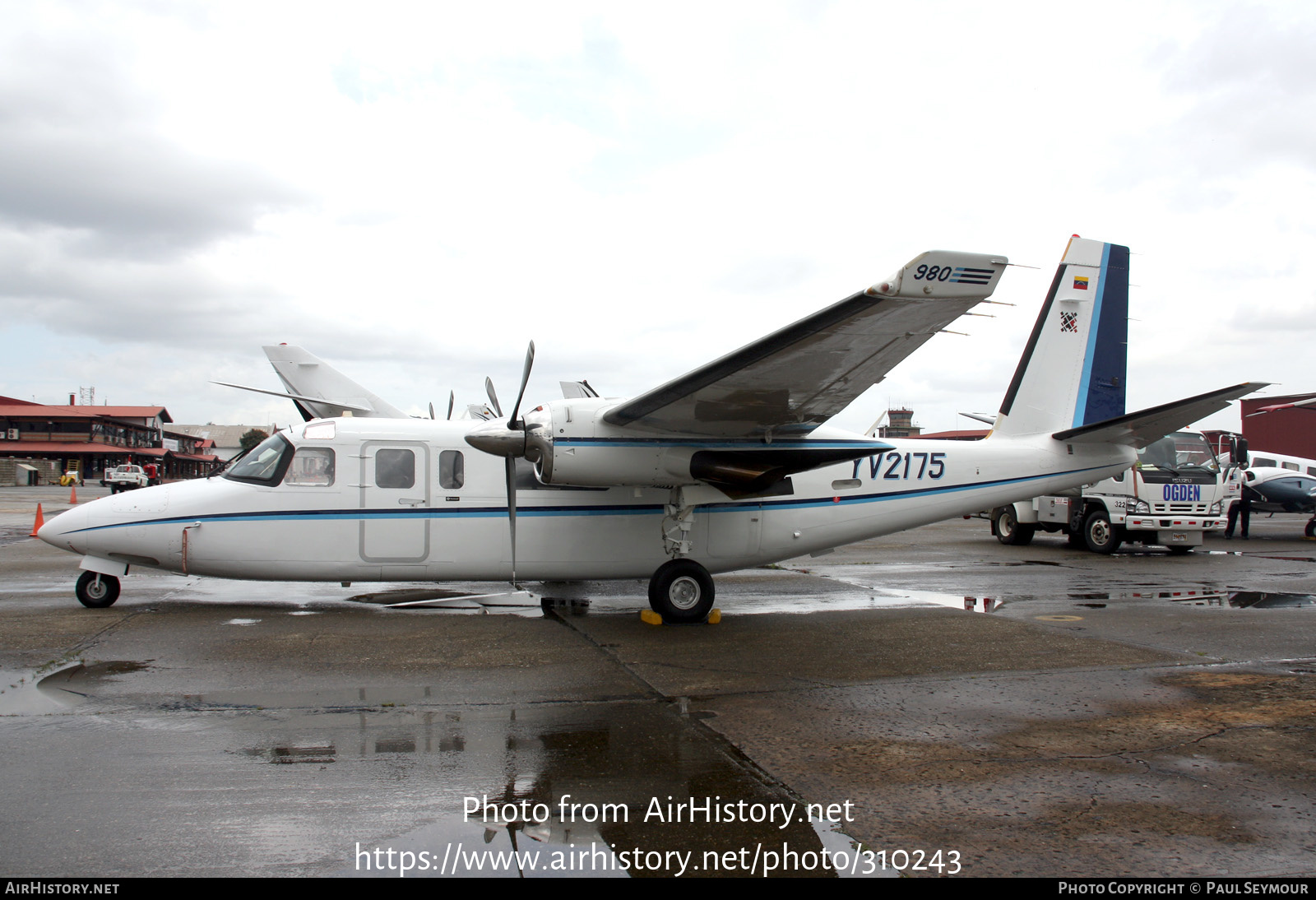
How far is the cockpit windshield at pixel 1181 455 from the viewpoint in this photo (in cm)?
1705

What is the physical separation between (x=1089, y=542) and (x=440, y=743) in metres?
17.1

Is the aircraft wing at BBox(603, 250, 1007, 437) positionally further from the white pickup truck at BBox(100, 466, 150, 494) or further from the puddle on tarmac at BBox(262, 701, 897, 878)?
the white pickup truck at BBox(100, 466, 150, 494)

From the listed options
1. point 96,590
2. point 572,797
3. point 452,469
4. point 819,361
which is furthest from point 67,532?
point 819,361

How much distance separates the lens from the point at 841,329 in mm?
6500

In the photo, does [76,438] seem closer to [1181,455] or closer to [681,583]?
[681,583]

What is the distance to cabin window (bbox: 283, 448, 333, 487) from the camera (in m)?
9.43

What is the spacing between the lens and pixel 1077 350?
11570 millimetres

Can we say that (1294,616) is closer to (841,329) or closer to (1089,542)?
(841,329)

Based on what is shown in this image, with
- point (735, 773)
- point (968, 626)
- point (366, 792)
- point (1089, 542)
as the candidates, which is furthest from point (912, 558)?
point (366, 792)

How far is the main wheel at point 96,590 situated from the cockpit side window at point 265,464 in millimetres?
1734

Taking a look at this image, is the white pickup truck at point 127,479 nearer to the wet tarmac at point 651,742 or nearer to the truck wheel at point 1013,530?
the wet tarmac at point 651,742

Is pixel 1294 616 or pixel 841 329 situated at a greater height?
pixel 841 329

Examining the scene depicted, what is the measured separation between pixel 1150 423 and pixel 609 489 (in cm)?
683

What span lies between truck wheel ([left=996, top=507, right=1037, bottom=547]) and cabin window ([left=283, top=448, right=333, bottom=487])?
15742mm
